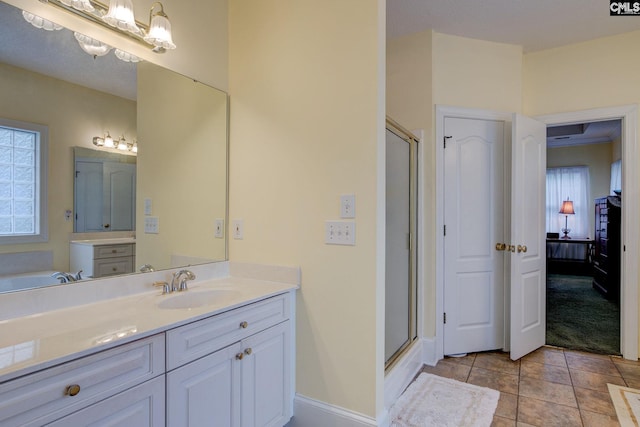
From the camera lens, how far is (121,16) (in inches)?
55.7

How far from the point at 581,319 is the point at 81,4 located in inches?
204

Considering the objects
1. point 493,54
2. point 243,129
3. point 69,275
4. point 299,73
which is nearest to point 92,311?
point 69,275

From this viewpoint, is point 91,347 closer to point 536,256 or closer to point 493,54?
point 536,256

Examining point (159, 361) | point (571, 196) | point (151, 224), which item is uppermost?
point (571, 196)

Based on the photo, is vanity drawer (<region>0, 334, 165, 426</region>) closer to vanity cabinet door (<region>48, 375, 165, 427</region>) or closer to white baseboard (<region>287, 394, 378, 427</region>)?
vanity cabinet door (<region>48, 375, 165, 427</region>)

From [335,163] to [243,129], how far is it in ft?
2.29

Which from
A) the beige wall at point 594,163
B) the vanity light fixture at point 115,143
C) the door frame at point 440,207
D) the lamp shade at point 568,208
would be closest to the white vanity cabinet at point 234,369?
the vanity light fixture at point 115,143

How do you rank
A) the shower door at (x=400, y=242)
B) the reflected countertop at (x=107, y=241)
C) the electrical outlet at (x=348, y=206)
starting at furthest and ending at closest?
the shower door at (x=400, y=242), the electrical outlet at (x=348, y=206), the reflected countertop at (x=107, y=241)

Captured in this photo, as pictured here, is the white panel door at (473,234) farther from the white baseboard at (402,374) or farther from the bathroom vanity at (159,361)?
the bathroom vanity at (159,361)

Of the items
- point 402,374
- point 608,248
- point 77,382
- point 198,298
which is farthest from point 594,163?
point 77,382

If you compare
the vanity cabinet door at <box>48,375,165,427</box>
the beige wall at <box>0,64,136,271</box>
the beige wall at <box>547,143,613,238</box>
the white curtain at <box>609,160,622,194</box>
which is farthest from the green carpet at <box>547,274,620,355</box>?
the beige wall at <box>0,64,136,271</box>

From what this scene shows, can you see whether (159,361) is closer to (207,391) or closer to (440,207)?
(207,391)

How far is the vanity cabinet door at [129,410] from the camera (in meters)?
0.95

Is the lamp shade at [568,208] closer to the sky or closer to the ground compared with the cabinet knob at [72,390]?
closer to the sky
